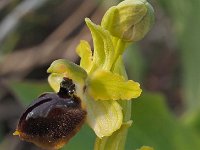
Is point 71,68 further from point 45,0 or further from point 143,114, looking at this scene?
point 45,0

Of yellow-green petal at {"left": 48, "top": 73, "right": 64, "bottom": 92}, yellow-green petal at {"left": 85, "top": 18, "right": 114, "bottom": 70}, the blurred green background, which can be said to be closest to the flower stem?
yellow-green petal at {"left": 85, "top": 18, "right": 114, "bottom": 70}

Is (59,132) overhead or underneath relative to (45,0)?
overhead

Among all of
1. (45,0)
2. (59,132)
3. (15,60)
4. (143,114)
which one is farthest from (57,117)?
(15,60)

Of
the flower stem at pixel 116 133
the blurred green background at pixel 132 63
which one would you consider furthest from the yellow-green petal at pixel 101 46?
the blurred green background at pixel 132 63

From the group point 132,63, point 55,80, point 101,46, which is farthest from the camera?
point 132,63

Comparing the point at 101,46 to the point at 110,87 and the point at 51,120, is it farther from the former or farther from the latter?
the point at 51,120

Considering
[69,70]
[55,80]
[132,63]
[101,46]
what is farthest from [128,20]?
[132,63]

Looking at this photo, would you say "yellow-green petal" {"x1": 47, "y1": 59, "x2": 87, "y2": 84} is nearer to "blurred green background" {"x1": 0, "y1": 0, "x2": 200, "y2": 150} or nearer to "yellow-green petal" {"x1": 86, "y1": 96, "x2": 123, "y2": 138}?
"yellow-green petal" {"x1": 86, "y1": 96, "x2": 123, "y2": 138}
